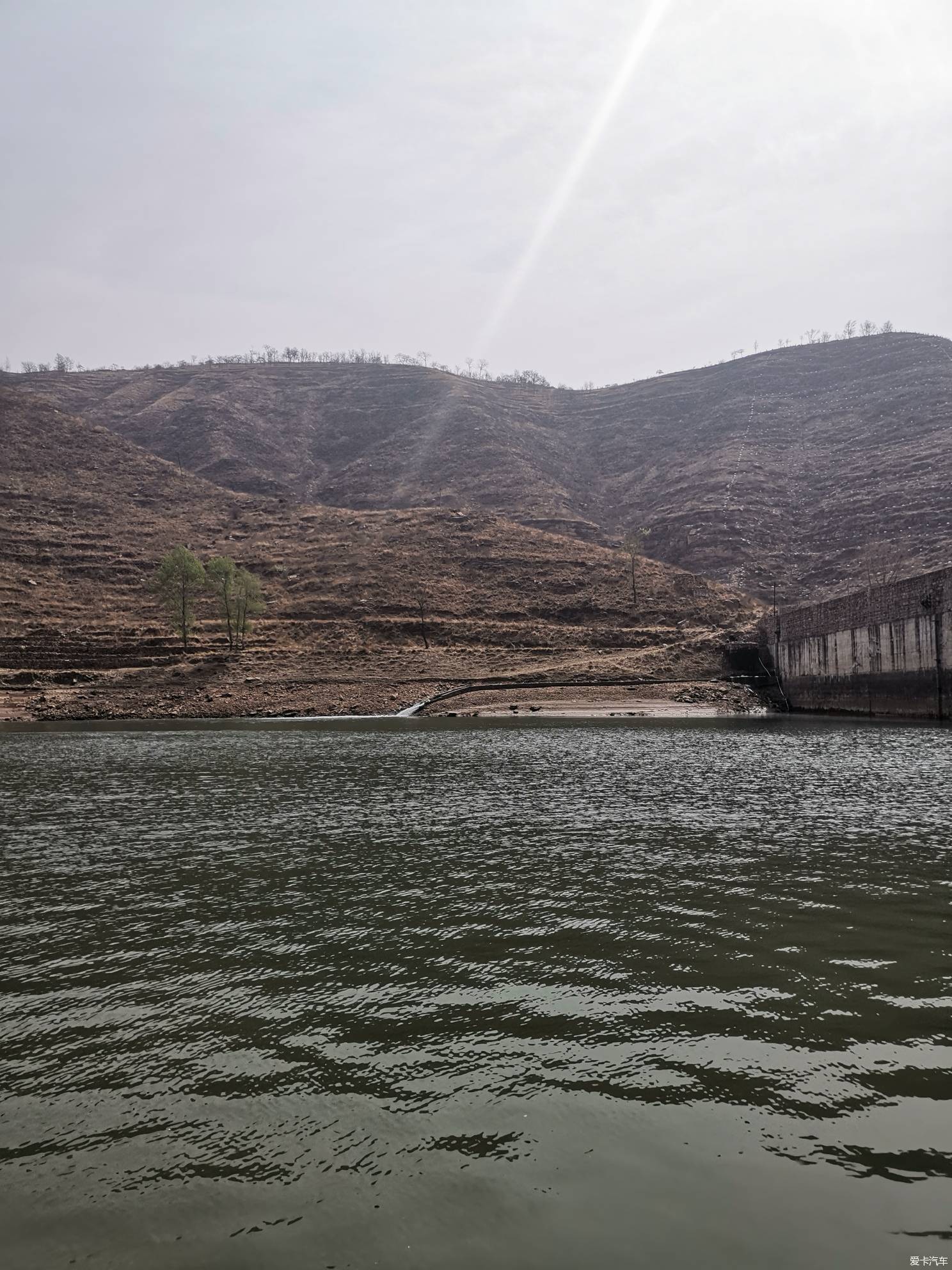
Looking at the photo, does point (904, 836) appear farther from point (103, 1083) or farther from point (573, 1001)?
point (103, 1083)

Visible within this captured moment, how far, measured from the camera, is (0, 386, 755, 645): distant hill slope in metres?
94.2

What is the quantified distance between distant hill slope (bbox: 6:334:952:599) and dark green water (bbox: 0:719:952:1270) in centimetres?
10917

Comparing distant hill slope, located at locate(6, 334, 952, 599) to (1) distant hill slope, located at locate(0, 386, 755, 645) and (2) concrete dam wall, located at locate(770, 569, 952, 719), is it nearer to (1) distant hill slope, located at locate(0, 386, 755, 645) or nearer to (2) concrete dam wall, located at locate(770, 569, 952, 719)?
(1) distant hill slope, located at locate(0, 386, 755, 645)


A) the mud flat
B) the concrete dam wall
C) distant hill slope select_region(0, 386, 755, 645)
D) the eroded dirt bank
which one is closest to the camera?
the concrete dam wall

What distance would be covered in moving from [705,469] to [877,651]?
116m

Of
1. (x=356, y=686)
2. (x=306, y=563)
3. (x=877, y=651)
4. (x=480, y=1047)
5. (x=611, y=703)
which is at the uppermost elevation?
(x=306, y=563)

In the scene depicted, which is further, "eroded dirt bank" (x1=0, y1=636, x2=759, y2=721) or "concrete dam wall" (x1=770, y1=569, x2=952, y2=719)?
"eroded dirt bank" (x1=0, y1=636, x2=759, y2=721)

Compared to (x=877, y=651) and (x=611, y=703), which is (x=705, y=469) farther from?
(x=877, y=651)

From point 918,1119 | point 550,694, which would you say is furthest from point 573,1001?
point 550,694

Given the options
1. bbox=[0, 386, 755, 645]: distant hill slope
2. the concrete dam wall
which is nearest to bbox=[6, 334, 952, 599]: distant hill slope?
bbox=[0, 386, 755, 645]: distant hill slope

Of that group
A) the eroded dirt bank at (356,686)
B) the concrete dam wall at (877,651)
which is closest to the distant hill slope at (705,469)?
the concrete dam wall at (877,651)

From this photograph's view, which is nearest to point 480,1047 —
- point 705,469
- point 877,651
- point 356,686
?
point 877,651

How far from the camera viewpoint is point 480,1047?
7.31m

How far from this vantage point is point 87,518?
408ft
